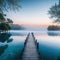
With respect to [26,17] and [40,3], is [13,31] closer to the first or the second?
[26,17]

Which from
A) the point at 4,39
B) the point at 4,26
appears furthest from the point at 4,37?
the point at 4,26

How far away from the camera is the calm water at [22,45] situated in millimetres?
4609

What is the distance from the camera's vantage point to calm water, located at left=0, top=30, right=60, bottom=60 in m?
4.61

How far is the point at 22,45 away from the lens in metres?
5.20

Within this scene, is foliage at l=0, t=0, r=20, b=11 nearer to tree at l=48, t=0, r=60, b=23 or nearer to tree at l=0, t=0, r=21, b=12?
tree at l=0, t=0, r=21, b=12

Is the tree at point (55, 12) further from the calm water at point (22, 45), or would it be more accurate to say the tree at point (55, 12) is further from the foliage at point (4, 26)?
the foliage at point (4, 26)

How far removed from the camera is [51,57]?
455cm

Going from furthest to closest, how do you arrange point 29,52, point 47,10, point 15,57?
point 47,10
point 29,52
point 15,57

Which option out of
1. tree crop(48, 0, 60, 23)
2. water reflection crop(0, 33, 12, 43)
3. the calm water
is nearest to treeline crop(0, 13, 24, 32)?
the calm water

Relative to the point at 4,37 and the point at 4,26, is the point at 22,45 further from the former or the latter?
the point at 4,26

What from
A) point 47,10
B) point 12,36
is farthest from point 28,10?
point 12,36

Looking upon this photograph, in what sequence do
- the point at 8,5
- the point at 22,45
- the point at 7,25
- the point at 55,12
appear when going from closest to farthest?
1. the point at 8,5
2. the point at 7,25
3. the point at 22,45
4. the point at 55,12

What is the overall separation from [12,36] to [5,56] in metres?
0.79

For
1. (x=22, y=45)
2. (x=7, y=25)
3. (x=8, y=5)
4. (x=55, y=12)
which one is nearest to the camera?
(x=8, y=5)
